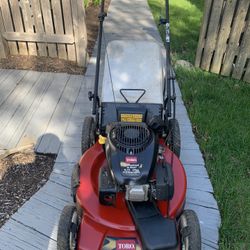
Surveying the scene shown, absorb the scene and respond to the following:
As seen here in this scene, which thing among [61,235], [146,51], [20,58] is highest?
[146,51]

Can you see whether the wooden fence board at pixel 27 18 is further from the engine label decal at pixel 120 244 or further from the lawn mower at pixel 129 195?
→ the engine label decal at pixel 120 244

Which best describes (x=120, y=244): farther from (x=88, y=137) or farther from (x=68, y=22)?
(x=68, y=22)

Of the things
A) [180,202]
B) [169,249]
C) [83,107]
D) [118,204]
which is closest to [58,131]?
[83,107]

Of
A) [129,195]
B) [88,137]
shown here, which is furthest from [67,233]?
[88,137]

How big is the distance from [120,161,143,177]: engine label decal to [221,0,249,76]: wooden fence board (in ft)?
10.0

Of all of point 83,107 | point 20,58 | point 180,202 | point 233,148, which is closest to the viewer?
point 180,202

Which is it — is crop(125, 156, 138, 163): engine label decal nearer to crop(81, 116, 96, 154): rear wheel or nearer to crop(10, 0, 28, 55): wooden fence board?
crop(81, 116, 96, 154): rear wheel

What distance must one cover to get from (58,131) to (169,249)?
6.15 ft

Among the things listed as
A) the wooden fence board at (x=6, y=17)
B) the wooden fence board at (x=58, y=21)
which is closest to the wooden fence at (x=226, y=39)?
the wooden fence board at (x=58, y=21)

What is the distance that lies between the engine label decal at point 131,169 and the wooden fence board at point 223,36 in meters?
3.06

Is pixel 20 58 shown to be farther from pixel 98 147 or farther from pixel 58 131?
pixel 98 147

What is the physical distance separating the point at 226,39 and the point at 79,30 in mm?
1915

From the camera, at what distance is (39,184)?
260 centimetres

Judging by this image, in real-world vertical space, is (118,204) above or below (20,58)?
above
